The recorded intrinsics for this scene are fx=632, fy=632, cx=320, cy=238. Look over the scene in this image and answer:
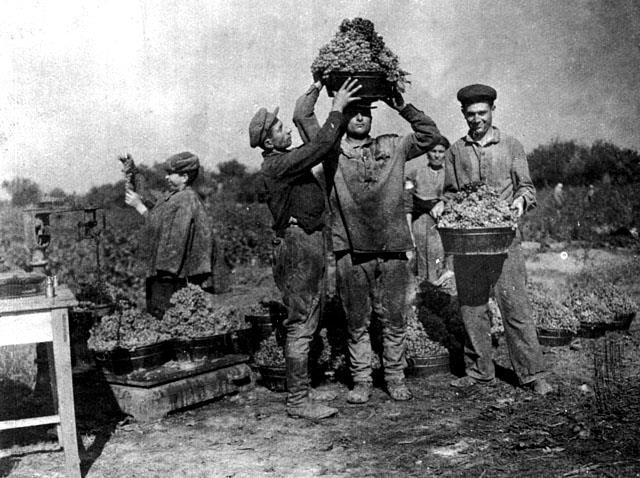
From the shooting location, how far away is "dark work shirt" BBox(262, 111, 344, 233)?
4785mm

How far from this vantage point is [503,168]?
5.36 metres

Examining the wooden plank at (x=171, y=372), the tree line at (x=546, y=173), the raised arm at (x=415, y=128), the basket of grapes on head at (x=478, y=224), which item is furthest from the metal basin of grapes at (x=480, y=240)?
the tree line at (x=546, y=173)

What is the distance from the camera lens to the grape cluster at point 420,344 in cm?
594

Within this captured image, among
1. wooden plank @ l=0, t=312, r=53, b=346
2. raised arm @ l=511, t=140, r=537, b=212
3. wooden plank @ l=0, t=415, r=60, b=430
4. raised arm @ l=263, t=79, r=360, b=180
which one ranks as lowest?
wooden plank @ l=0, t=415, r=60, b=430

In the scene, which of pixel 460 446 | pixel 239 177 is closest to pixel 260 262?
pixel 460 446

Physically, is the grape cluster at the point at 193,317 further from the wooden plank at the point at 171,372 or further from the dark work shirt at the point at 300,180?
the dark work shirt at the point at 300,180

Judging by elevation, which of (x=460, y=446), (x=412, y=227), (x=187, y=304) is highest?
(x=412, y=227)

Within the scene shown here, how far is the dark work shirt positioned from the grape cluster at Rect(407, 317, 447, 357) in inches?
65.7

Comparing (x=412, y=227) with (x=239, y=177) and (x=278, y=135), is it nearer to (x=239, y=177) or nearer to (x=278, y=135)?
(x=278, y=135)

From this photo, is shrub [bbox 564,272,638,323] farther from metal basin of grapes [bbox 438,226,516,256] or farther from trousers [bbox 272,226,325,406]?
trousers [bbox 272,226,325,406]

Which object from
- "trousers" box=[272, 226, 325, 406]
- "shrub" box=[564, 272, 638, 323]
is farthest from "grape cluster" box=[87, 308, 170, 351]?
"shrub" box=[564, 272, 638, 323]

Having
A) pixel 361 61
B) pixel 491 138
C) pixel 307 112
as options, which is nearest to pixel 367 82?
pixel 361 61

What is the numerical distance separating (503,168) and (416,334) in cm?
180

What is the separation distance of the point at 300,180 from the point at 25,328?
227 cm
